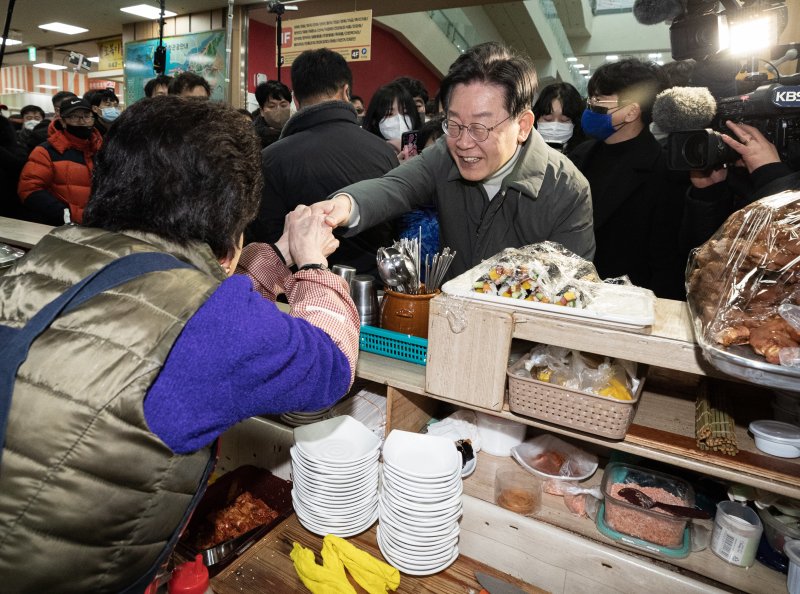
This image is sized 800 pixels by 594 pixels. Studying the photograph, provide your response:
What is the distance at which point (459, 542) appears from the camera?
1.42 meters

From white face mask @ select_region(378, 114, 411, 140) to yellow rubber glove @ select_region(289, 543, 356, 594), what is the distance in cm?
266

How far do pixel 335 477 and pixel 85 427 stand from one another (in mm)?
719

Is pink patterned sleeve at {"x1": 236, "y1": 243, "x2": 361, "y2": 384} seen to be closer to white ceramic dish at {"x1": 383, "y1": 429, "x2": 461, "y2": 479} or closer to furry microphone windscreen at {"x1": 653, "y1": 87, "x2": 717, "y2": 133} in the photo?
white ceramic dish at {"x1": 383, "y1": 429, "x2": 461, "y2": 479}

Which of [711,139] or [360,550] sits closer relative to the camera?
[360,550]

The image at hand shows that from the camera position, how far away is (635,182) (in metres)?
2.42

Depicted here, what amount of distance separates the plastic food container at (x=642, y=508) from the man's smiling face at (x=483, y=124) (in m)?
1.01

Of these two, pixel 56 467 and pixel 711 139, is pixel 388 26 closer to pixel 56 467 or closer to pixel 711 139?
pixel 711 139

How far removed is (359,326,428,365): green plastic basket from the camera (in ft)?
4.90

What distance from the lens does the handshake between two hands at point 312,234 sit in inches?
52.4

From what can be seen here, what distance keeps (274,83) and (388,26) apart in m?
5.14

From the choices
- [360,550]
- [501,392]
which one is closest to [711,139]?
[501,392]

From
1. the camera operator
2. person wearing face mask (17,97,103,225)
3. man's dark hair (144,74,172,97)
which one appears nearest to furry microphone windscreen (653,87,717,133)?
the camera operator

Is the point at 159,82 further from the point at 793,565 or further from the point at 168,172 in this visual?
the point at 793,565

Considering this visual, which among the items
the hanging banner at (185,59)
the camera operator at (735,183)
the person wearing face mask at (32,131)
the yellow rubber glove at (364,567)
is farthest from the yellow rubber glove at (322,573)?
the hanging banner at (185,59)
